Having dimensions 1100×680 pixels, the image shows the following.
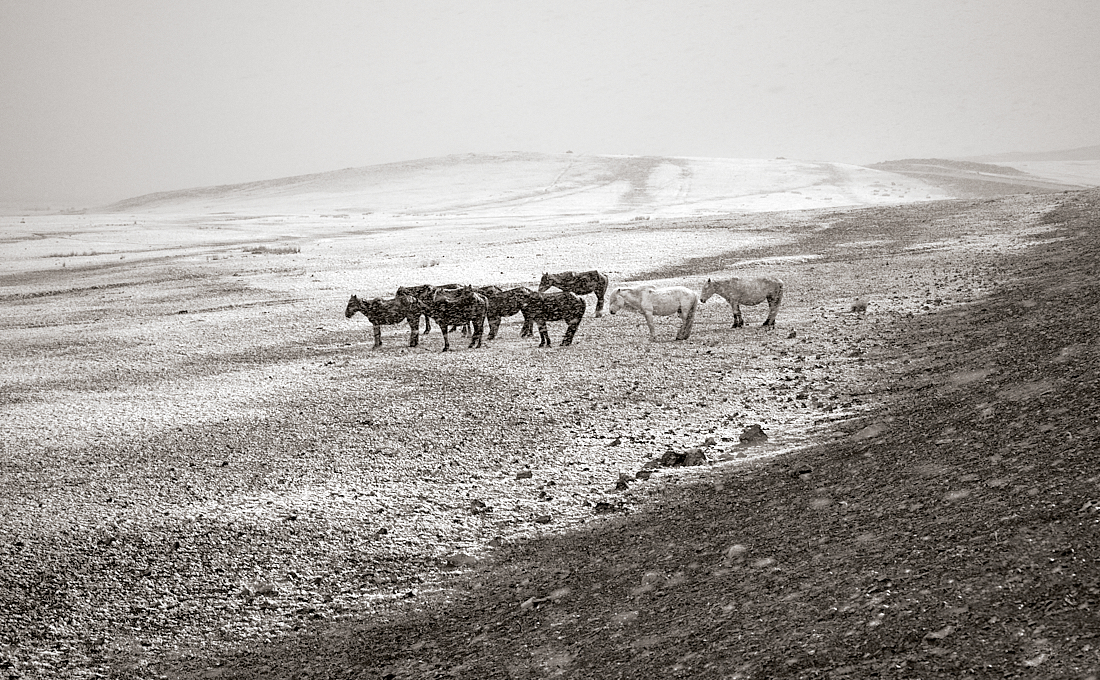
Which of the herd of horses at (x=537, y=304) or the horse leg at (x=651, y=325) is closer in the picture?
the herd of horses at (x=537, y=304)

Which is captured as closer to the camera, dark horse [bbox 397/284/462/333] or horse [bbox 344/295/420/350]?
horse [bbox 344/295/420/350]

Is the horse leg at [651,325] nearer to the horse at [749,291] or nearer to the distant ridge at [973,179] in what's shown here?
the horse at [749,291]

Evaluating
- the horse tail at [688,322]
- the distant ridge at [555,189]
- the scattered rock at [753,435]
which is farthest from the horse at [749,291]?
the distant ridge at [555,189]

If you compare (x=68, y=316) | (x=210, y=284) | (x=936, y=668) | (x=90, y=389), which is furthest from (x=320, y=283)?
(x=936, y=668)

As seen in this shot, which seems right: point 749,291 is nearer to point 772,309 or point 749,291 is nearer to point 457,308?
point 772,309

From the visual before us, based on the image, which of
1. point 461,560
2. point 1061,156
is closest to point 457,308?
point 461,560

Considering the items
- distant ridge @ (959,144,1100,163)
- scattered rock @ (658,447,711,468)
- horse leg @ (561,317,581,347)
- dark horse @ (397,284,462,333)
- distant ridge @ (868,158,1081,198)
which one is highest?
distant ridge @ (959,144,1100,163)

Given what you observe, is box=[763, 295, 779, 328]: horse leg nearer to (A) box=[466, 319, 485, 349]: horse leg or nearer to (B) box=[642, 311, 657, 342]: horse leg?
(B) box=[642, 311, 657, 342]: horse leg

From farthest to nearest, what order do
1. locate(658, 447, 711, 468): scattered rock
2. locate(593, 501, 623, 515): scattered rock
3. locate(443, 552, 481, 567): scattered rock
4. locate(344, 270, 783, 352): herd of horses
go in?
locate(344, 270, 783, 352): herd of horses
locate(658, 447, 711, 468): scattered rock
locate(593, 501, 623, 515): scattered rock
locate(443, 552, 481, 567): scattered rock

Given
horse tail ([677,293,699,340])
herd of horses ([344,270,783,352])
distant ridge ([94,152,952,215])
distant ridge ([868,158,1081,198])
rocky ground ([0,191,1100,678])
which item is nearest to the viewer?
rocky ground ([0,191,1100,678])

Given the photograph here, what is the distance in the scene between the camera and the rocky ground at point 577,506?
5008 millimetres

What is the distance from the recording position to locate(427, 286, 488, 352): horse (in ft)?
49.1

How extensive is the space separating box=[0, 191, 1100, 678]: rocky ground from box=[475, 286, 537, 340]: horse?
834 mm

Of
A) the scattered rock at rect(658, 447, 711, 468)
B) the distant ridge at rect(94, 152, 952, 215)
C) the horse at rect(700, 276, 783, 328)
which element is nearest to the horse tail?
the horse at rect(700, 276, 783, 328)
